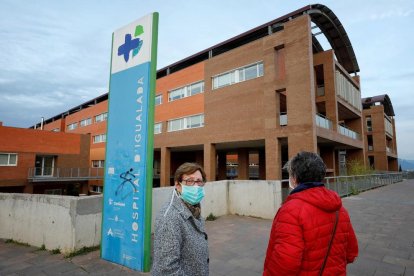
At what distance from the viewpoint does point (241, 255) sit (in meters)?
5.27

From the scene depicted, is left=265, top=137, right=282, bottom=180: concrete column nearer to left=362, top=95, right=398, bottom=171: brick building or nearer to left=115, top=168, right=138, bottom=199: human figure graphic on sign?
left=115, top=168, right=138, bottom=199: human figure graphic on sign

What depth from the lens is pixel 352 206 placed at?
11.5 m

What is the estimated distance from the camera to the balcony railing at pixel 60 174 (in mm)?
24000

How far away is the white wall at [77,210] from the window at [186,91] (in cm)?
1523

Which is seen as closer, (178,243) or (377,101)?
(178,243)

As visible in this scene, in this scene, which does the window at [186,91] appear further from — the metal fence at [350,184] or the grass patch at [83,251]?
the grass patch at [83,251]

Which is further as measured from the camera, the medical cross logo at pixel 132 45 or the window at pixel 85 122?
the window at pixel 85 122

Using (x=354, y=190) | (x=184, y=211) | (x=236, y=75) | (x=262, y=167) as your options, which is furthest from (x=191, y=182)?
(x=262, y=167)

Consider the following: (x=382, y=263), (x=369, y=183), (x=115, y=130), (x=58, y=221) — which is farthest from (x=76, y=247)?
(x=369, y=183)

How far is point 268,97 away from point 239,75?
11.5 feet

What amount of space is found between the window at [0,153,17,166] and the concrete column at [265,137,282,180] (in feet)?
71.5

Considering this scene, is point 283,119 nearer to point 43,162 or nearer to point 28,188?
point 28,188

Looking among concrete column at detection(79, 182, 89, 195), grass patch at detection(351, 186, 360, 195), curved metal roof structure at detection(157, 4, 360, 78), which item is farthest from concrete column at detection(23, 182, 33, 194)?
grass patch at detection(351, 186, 360, 195)

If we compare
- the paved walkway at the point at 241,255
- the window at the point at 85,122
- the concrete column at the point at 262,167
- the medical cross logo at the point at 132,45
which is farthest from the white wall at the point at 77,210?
the window at the point at 85,122
